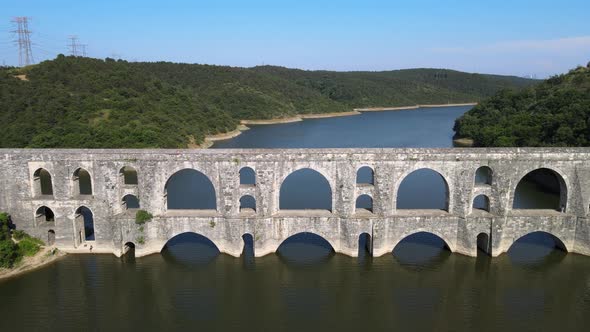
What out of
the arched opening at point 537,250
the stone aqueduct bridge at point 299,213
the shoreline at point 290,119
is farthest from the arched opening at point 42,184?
the arched opening at point 537,250

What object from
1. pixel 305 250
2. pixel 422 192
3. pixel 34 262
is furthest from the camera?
pixel 422 192

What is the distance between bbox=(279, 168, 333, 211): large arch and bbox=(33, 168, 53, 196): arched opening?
1612 centimetres

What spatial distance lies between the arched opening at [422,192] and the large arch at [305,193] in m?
6.00

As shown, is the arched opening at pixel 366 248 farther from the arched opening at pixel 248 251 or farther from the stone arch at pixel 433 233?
the arched opening at pixel 248 251

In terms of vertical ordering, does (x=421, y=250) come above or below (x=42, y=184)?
below

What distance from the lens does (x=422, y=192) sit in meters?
37.7

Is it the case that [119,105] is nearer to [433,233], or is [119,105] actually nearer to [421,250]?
[421,250]

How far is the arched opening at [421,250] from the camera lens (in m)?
24.8

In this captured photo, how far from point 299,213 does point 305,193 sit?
12583 millimetres

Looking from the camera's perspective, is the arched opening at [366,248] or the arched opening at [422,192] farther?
the arched opening at [422,192]

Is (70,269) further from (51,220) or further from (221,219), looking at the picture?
(221,219)

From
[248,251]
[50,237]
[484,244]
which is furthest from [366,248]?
[50,237]

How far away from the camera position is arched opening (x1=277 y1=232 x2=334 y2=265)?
2511 cm

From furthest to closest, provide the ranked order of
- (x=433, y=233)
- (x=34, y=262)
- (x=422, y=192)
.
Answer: (x=422, y=192), (x=433, y=233), (x=34, y=262)
